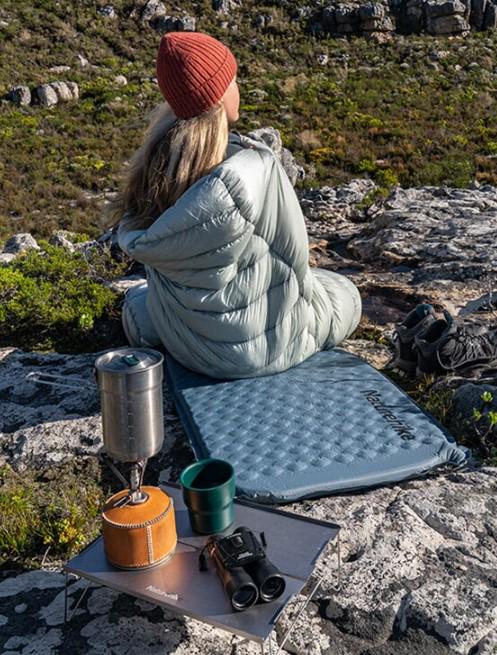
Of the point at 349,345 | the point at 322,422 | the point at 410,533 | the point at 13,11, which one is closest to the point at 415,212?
Answer: the point at 349,345

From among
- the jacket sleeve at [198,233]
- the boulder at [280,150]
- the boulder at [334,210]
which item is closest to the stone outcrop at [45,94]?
the boulder at [280,150]

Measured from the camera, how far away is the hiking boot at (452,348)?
3969 millimetres

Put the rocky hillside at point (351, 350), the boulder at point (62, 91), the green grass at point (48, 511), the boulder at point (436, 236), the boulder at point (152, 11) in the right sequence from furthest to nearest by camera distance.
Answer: the boulder at point (152, 11), the boulder at point (62, 91), the boulder at point (436, 236), the green grass at point (48, 511), the rocky hillside at point (351, 350)

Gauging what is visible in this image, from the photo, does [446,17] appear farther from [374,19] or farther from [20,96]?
[20,96]

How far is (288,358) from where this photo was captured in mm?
3840

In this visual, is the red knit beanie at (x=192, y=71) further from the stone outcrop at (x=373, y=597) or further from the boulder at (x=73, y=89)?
the boulder at (x=73, y=89)

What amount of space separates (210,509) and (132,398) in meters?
0.47

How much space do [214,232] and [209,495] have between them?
138 cm

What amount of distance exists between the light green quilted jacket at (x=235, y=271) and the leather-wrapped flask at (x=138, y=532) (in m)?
1.41

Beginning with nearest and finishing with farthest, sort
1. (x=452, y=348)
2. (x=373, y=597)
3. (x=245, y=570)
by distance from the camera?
(x=245, y=570) → (x=373, y=597) → (x=452, y=348)

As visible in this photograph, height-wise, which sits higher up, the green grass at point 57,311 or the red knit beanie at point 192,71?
the red knit beanie at point 192,71

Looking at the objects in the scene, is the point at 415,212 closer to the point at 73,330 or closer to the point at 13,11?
the point at 73,330

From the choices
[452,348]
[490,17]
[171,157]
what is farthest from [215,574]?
[490,17]

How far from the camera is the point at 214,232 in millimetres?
3219
